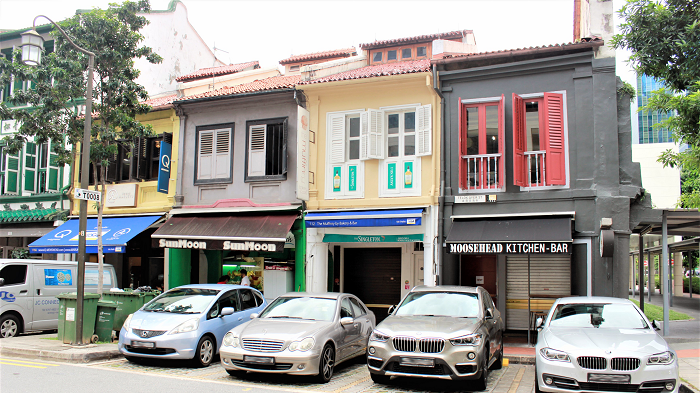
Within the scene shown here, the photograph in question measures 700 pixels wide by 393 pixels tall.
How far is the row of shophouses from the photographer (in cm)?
1320

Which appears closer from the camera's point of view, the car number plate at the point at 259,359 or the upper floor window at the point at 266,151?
the car number plate at the point at 259,359

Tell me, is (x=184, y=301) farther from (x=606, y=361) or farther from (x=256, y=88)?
(x=256, y=88)

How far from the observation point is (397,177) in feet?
49.7

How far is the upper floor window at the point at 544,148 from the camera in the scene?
13430 millimetres

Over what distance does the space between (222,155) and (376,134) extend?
522 centimetres

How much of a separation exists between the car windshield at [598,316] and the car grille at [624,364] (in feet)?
4.25

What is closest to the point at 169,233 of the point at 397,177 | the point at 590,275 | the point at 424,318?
the point at 397,177

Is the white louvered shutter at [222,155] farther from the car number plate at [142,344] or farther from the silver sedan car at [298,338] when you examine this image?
the car number plate at [142,344]

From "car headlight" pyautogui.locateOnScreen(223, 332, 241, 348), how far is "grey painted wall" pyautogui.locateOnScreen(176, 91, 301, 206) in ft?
23.2

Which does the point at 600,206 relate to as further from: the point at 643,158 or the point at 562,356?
the point at 643,158

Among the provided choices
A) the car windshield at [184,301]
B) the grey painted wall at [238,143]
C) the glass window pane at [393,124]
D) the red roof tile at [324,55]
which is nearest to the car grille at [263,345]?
the car windshield at [184,301]

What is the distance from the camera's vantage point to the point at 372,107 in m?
15.7

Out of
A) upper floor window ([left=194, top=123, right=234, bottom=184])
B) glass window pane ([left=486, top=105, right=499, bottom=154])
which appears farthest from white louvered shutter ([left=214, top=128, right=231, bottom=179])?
glass window pane ([left=486, top=105, right=499, bottom=154])

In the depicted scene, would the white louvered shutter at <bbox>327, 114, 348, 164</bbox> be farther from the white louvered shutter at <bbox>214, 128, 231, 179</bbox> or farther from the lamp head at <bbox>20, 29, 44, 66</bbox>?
the lamp head at <bbox>20, 29, 44, 66</bbox>
